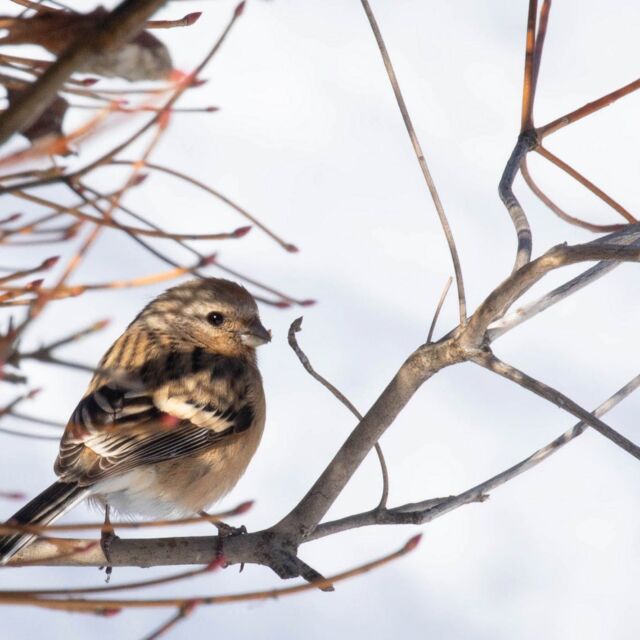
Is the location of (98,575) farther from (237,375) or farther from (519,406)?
(519,406)

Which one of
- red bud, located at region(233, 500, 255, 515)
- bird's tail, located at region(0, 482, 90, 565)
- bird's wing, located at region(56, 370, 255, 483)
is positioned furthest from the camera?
bird's wing, located at region(56, 370, 255, 483)

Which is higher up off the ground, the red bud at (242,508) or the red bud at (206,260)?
the red bud at (206,260)

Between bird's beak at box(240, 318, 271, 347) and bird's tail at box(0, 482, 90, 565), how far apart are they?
1.08 meters

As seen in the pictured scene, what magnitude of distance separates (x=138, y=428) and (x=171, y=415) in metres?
0.42

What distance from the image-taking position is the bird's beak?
13.2 ft

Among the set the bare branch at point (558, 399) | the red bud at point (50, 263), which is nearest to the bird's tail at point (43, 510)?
the red bud at point (50, 263)

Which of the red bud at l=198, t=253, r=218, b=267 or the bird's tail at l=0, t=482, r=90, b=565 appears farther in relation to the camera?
the bird's tail at l=0, t=482, r=90, b=565

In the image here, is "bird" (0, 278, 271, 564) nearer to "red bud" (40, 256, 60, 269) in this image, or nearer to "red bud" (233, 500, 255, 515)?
"red bud" (40, 256, 60, 269)

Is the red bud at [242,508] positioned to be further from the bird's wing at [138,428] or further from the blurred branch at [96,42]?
the bird's wing at [138,428]

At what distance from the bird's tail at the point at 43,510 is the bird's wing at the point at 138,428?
0.15 feet

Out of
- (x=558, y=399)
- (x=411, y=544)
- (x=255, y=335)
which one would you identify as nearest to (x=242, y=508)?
(x=411, y=544)

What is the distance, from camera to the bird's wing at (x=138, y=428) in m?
3.16

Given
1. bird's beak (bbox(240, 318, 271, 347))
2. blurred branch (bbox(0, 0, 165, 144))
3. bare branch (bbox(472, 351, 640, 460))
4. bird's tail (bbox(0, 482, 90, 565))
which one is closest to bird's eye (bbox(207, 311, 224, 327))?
bird's beak (bbox(240, 318, 271, 347))

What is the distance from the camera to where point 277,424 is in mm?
4961
